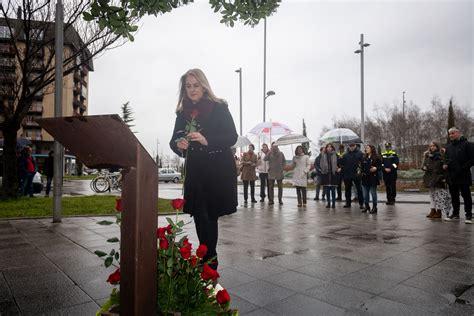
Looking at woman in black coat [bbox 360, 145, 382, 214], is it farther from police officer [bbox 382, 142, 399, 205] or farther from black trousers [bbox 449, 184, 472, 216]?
police officer [bbox 382, 142, 399, 205]

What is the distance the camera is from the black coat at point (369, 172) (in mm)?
9148

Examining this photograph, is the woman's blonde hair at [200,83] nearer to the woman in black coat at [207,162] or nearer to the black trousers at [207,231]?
the woman in black coat at [207,162]

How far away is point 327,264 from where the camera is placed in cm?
388

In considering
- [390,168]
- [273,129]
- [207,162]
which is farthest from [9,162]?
[390,168]

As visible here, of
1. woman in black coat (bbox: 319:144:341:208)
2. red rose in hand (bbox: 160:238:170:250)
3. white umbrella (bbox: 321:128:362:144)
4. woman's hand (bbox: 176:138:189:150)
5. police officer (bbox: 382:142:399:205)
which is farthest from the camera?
white umbrella (bbox: 321:128:362:144)

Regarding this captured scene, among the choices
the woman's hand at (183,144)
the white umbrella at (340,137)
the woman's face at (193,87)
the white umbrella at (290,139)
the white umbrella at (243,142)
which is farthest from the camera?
the white umbrella at (243,142)

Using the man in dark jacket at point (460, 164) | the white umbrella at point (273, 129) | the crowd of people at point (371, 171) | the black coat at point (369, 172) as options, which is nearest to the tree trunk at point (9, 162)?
the crowd of people at point (371, 171)

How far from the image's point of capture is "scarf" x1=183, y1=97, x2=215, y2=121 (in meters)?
2.75

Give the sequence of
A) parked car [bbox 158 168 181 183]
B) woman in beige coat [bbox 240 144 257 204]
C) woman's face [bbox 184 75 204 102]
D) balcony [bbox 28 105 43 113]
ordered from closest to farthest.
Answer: woman's face [bbox 184 75 204 102] → woman in beige coat [bbox 240 144 257 204] → parked car [bbox 158 168 181 183] → balcony [bbox 28 105 43 113]

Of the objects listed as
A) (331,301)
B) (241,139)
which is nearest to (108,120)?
(331,301)

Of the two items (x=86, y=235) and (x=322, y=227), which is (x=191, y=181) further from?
(x=322, y=227)

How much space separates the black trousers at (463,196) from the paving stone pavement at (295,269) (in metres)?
A: 1.07

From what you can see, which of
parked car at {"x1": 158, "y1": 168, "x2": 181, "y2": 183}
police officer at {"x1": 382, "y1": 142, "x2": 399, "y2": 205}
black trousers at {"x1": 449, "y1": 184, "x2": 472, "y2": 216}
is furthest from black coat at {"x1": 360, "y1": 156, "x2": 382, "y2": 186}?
parked car at {"x1": 158, "y1": 168, "x2": 181, "y2": 183}

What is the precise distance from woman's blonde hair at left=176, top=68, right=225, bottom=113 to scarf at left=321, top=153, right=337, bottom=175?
8.36 meters
